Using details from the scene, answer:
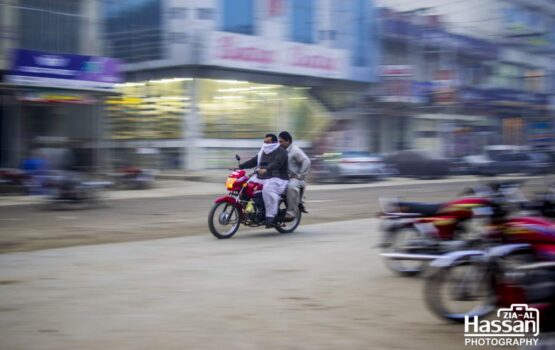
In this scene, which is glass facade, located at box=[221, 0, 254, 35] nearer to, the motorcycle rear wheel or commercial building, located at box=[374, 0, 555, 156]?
commercial building, located at box=[374, 0, 555, 156]

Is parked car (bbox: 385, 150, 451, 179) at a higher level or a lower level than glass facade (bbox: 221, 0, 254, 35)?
lower

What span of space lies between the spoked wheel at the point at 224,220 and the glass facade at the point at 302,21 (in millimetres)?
24912

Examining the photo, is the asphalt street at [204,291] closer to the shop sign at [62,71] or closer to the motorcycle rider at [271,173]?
the motorcycle rider at [271,173]

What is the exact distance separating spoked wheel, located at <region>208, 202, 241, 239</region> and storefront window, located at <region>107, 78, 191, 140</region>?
21.4 m

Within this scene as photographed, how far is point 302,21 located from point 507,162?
12774 millimetres

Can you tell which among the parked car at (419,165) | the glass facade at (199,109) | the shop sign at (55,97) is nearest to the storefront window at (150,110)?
the glass facade at (199,109)

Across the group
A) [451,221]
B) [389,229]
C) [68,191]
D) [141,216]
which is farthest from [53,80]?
[451,221]

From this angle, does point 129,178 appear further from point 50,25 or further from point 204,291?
point 204,291

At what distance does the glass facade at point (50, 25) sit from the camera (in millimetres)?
23672

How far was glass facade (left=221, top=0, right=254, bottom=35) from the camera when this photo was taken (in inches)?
1251

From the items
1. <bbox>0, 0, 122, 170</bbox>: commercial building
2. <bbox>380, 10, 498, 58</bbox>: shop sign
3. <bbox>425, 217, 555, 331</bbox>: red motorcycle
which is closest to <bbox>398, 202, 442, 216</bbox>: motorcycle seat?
<bbox>425, 217, 555, 331</bbox>: red motorcycle

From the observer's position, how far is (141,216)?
48.6ft

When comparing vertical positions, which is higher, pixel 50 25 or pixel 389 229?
pixel 50 25

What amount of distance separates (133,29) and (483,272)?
97.5 ft
